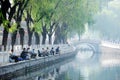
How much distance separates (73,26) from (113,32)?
32.8 meters

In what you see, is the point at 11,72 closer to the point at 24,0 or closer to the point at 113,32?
the point at 24,0

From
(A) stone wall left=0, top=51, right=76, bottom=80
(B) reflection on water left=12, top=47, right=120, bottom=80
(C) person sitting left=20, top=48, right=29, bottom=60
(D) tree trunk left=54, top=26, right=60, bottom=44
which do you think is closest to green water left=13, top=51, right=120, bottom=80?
(B) reflection on water left=12, top=47, right=120, bottom=80

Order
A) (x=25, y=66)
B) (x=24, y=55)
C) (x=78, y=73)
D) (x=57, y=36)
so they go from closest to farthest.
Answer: (x=25, y=66), (x=24, y=55), (x=78, y=73), (x=57, y=36)

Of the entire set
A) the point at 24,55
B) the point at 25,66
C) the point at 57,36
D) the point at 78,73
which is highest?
the point at 57,36

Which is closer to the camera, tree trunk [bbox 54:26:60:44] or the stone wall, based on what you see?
the stone wall

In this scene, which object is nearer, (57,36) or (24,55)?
(24,55)

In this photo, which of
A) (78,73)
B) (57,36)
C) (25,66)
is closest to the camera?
(25,66)

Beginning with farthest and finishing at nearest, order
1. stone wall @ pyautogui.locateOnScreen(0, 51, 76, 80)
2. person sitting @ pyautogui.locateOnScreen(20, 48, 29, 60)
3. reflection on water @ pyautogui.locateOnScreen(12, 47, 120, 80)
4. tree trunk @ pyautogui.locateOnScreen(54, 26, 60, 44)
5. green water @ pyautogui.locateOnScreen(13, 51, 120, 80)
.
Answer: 1. tree trunk @ pyautogui.locateOnScreen(54, 26, 60, 44)
2. person sitting @ pyautogui.locateOnScreen(20, 48, 29, 60)
3. reflection on water @ pyautogui.locateOnScreen(12, 47, 120, 80)
4. green water @ pyautogui.locateOnScreen(13, 51, 120, 80)
5. stone wall @ pyautogui.locateOnScreen(0, 51, 76, 80)

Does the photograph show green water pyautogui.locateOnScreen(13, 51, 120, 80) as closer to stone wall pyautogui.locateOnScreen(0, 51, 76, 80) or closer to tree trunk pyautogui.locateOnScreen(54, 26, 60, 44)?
stone wall pyautogui.locateOnScreen(0, 51, 76, 80)

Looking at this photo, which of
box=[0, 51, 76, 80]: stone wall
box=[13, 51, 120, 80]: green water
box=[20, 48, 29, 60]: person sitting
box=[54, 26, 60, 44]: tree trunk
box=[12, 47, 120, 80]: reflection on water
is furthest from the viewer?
box=[54, 26, 60, 44]: tree trunk

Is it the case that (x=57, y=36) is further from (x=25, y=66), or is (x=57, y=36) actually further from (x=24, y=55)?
(x=25, y=66)

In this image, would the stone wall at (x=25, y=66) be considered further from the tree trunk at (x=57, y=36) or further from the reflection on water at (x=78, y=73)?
the tree trunk at (x=57, y=36)

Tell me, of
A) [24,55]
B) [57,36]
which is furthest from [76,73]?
[57,36]

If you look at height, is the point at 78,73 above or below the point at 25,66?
below
